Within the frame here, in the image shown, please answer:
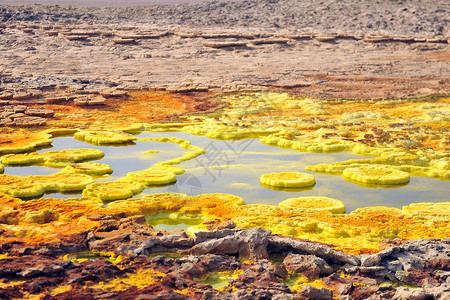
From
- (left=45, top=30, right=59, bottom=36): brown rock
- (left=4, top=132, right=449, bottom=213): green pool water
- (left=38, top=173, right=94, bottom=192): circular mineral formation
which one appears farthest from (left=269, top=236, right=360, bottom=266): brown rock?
(left=45, top=30, right=59, bottom=36): brown rock

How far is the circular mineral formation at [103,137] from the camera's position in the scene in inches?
407

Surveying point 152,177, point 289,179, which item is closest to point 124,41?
point 152,177

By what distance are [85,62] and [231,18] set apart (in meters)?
11.1

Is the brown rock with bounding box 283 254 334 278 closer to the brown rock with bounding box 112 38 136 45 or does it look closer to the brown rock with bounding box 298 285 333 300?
the brown rock with bounding box 298 285 333 300

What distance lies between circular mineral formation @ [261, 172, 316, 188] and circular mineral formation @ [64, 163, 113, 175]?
218 centimetres

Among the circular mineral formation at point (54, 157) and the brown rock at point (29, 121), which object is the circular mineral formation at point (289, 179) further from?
the brown rock at point (29, 121)

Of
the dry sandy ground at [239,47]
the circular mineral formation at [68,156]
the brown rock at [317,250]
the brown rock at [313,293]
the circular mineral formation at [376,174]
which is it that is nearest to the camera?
the brown rock at [313,293]

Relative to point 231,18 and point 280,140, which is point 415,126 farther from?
point 231,18

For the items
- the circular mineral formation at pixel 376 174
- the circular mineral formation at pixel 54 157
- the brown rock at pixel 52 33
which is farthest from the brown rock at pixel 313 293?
the brown rock at pixel 52 33

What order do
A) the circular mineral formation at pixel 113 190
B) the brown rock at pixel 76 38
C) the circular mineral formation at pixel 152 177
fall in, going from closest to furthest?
the circular mineral formation at pixel 113 190 < the circular mineral formation at pixel 152 177 < the brown rock at pixel 76 38

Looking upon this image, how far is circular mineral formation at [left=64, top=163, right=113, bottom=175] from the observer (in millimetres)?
8453

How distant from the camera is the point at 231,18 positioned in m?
28.8

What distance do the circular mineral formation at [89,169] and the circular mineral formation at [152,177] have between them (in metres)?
0.47

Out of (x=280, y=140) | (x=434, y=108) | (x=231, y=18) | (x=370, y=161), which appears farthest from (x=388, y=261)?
(x=231, y=18)
